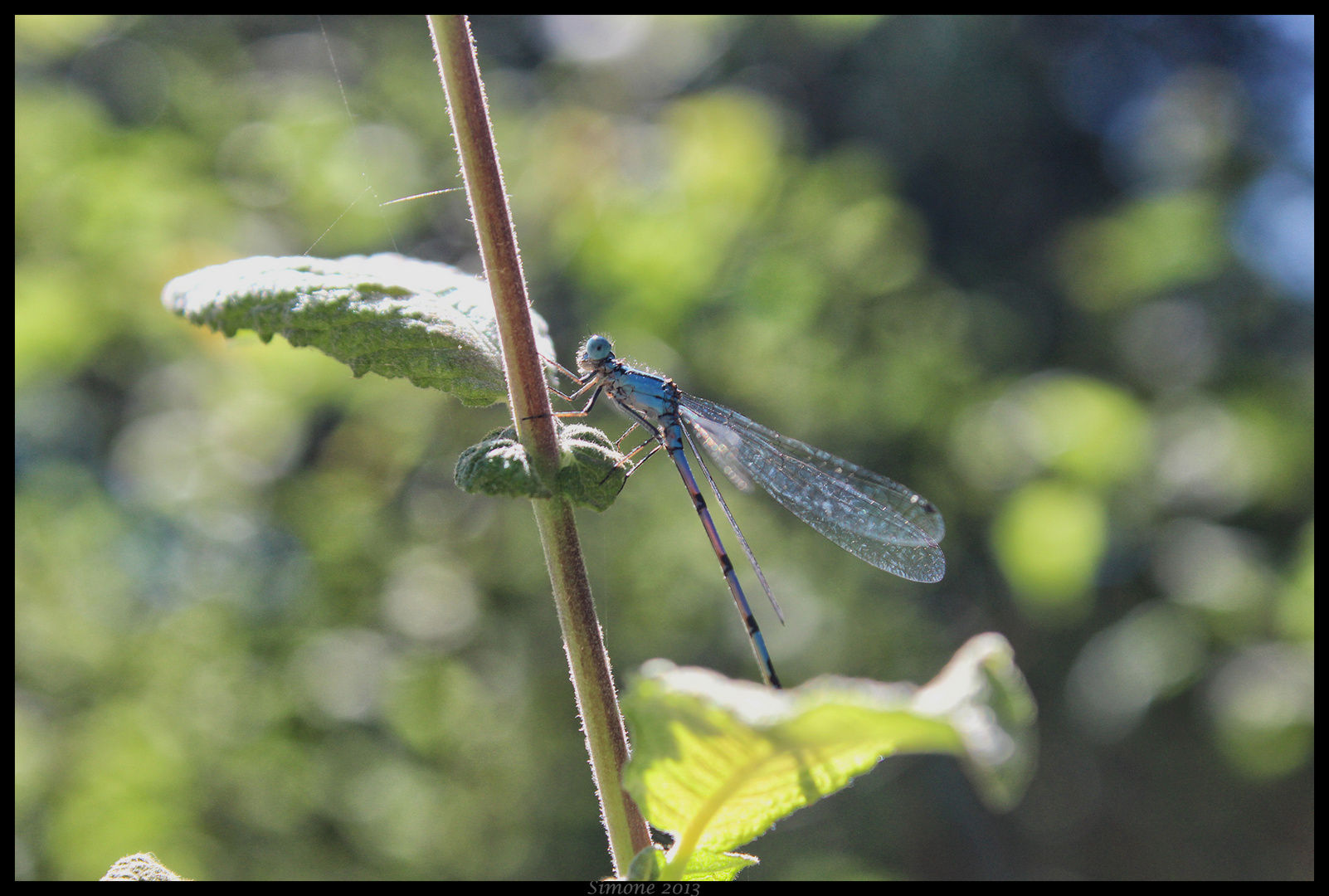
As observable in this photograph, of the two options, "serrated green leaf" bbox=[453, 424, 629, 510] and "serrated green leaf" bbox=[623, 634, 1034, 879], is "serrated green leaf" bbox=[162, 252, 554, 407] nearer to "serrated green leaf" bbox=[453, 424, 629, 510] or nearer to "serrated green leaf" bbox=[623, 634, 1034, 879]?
"serrated green leaf" bbox=[453, 424, 629, 510]

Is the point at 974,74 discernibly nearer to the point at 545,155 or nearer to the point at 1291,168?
the point at 1291,168

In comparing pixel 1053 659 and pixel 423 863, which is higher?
pixel 1053 659

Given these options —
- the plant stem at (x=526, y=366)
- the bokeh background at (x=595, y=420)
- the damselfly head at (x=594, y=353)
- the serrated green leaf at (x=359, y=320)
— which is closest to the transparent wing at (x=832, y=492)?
the damselfly head at (x=594, y=353)

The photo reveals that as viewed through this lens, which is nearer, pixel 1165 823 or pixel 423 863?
pixel 423 863

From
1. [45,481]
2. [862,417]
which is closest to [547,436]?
[862,417]

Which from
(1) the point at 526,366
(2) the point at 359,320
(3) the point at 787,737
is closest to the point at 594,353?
(2) the point at 359,320

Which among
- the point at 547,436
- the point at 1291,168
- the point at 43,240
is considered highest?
the point at 43,240

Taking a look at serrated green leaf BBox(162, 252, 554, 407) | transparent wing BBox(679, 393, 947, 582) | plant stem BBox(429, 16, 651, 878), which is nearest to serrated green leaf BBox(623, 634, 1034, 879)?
plant stem BBox(429, 16, 651, 878)

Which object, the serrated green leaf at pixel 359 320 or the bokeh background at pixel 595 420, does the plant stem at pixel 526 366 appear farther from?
the bokeh background at pixel 595 420
